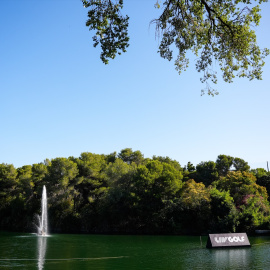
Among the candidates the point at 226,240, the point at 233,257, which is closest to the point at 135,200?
the point at 226,240

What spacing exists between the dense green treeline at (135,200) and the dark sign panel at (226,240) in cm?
1317

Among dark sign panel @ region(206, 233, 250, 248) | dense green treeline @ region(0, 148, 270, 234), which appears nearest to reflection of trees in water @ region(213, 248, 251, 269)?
dark sign panel @ region(206, 233, 250, 248)

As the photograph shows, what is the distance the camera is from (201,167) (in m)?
62.7

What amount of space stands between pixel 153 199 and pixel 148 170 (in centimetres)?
406

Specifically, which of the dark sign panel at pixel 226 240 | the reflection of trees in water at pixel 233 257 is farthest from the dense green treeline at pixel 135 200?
the reflection of trees in water at pixel 233 257

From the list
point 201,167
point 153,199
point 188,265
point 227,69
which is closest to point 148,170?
point 153,199

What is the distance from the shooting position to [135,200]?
42125mm

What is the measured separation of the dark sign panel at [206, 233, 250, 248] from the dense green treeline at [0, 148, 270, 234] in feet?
43.2

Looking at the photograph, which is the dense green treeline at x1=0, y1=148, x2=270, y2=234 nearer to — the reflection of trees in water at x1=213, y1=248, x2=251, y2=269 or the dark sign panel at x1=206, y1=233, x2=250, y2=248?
the dark sign panel at x1=206, y1=233, x2=250, y2=248

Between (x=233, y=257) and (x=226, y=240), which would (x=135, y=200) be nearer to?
(x=226, y=240)

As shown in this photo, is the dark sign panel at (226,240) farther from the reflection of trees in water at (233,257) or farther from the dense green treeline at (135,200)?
the dense green treeline at (135,200)

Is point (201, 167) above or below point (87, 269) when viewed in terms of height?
above

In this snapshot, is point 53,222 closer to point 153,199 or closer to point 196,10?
point 153,199

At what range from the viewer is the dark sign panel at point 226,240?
22453 mm
